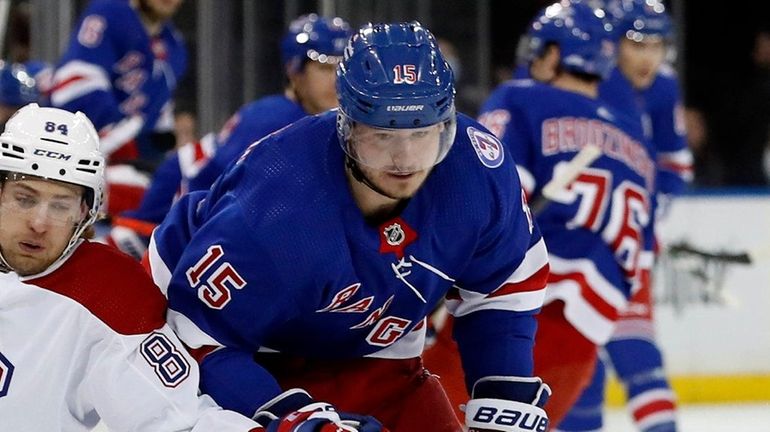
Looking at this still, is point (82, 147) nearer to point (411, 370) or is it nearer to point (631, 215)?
point (411, 370)

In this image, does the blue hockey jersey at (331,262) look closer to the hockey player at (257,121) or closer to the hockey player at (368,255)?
the hockey player at (368,255)

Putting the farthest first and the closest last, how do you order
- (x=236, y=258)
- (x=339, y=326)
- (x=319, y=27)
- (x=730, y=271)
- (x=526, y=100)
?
(x=730, y=271), (x=319, y=27), (x=526, y=100), (x=339, y=326), (x=236, y=258)

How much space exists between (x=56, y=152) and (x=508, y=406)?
31.5 inches

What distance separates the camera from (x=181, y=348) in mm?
2434

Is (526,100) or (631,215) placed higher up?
(526,100)

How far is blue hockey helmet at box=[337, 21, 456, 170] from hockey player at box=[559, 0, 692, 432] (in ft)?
6.36

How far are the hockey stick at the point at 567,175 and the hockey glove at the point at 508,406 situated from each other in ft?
4.30

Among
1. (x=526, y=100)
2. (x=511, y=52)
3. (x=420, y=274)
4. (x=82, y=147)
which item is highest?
(x=82, y=147)

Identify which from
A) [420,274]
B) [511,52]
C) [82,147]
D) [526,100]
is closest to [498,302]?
[420,274]

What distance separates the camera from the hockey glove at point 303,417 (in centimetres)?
231

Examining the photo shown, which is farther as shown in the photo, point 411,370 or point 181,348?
point 411,370

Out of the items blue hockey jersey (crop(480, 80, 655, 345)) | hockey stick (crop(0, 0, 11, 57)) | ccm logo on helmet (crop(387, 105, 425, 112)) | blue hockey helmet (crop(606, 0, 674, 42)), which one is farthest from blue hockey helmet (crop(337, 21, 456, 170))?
hockey stick (crop(0, 0, 11, 57))

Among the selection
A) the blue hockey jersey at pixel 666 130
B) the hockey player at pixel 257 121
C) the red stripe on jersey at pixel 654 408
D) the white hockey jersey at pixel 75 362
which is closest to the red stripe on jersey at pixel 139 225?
the hockey player at pixel 257 121

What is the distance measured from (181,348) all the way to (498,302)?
1.76 feet
